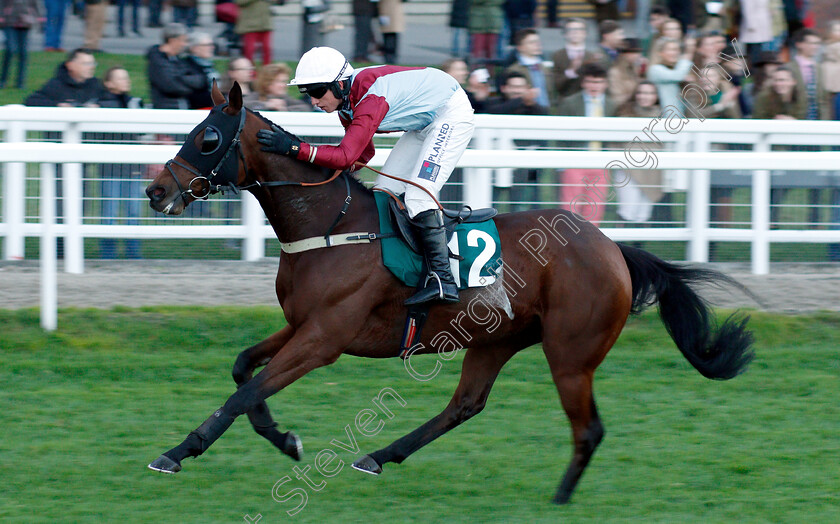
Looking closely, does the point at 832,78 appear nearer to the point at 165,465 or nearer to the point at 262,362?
the point at 262,362

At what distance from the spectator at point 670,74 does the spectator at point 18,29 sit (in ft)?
18.7

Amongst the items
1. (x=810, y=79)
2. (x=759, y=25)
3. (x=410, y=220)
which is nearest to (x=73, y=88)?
(x=410, y=220)

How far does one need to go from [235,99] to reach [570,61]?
180 inches

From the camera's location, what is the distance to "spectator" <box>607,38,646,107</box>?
752 centimetres

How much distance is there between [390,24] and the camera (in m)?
11.0

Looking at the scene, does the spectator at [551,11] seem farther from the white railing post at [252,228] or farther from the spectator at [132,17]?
the white railing post at [252,228]

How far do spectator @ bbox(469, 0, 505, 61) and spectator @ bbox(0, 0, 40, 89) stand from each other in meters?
4.04

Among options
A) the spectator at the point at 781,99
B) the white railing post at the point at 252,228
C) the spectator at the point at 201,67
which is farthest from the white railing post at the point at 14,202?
the spectator at the point at 781,99

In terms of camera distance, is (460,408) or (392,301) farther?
(460,408)

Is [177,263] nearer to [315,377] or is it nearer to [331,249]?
[315,377]

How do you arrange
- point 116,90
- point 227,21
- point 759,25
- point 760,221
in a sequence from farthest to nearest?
1. point 227,21
2. point 759,25
3. point 116,90
4. point 760,221

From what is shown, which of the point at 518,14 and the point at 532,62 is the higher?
the point at 532,62

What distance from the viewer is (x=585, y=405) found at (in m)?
4.08

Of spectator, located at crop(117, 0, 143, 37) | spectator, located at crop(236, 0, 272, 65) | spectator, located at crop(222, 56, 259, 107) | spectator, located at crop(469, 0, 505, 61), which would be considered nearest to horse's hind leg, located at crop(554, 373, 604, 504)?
spectator, located at crop(222, 56, 259, 107)
